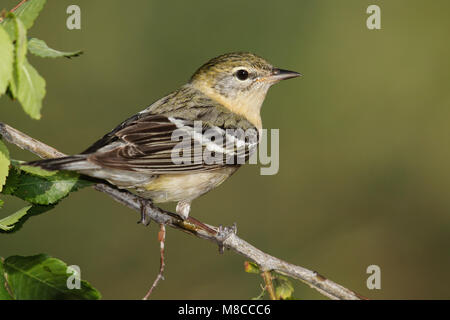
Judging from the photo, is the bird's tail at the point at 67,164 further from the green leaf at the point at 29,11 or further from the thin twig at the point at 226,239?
the green leaf at the point at 29,11

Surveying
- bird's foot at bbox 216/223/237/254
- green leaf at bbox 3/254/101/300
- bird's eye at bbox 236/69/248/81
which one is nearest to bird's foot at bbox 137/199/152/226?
bird's foot at bbox 216/223/237/254

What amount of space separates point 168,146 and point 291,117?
3.69 metres

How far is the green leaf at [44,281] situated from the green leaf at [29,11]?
1.22 metres

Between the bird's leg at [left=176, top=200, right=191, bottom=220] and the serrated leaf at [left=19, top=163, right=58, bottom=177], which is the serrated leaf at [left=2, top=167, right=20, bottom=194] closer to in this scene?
the serrated leaf at [left=19, top=163, right=58, bottom=177]

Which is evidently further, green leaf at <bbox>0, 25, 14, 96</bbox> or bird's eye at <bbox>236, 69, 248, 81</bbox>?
bird's eye at <bbox>236, 69, 248, 81</bbox>

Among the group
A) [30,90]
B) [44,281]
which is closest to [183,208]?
[44,281]

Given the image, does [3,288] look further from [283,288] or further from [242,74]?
[242,74]

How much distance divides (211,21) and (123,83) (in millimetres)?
1541

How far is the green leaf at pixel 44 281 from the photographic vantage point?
10.1 feet

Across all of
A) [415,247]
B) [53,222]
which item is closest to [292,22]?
[415,247]

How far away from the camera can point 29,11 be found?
2859mm

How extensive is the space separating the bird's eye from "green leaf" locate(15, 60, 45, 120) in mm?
3686

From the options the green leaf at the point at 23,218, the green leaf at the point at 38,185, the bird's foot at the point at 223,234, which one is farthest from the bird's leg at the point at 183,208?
the green leaf at the point at 23,218

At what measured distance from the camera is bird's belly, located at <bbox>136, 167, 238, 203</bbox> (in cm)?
472
